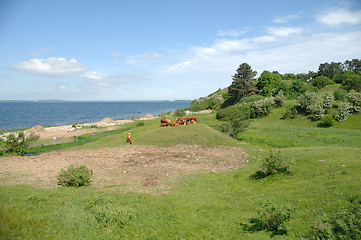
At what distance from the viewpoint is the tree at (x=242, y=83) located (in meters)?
97.8

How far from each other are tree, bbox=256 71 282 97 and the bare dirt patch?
78.7 metres

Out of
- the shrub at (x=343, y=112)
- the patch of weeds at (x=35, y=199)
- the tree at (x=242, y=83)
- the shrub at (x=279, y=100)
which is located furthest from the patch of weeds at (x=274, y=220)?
the tree at (x=242, y=83)

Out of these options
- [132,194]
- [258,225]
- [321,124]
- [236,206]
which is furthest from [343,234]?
[321,124]

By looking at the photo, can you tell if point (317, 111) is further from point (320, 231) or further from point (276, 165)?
point (320, 231)

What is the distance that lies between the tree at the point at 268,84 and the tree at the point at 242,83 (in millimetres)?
4697

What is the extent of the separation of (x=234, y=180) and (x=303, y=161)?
729cm

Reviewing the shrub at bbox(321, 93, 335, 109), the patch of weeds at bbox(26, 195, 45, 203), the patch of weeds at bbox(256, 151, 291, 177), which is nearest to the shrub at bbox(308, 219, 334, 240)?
the patch of weeds at bbox(256, 151, 291, 177)

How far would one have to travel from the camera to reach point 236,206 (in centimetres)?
1265

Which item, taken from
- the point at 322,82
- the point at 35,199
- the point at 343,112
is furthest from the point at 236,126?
the point at 322,82

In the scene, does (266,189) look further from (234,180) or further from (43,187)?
(43,187)

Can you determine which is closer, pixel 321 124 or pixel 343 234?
pixel 343 234

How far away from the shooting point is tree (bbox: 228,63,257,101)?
97812 millimetres

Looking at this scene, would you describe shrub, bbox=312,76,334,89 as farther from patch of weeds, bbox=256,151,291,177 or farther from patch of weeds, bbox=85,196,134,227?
patch of weeds, bbox=85,196,134,227

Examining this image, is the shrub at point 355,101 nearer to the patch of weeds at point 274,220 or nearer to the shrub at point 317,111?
the shrub at point 317,111
